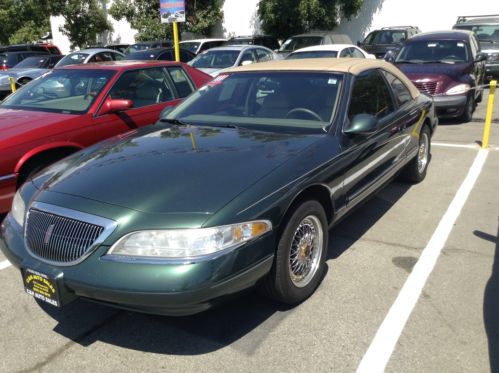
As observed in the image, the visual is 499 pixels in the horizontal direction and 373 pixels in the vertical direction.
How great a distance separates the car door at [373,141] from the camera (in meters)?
3.97

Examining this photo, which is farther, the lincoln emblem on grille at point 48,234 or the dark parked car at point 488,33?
the dark parked car at point 488,33

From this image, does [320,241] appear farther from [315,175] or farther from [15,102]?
[15,102]

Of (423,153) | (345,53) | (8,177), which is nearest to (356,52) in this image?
(345,53)

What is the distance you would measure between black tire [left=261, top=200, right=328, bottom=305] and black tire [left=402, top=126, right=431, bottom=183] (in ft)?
8.74

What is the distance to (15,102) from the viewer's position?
233 inches

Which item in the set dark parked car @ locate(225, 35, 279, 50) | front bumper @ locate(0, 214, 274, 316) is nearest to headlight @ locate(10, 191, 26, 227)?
front bumper @ locate(0, 214, 274, 316)

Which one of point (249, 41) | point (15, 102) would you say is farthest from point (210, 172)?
point (249, 41)

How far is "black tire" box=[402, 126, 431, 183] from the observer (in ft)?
19.4

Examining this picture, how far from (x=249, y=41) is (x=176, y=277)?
55.8ft

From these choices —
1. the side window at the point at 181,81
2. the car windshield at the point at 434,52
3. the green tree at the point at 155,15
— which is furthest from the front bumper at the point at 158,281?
the green tree at the point at 155,15

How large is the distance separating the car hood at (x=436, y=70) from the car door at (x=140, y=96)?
16.0ft

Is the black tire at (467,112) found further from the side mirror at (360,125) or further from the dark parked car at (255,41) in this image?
the dark parked car at (255,41)

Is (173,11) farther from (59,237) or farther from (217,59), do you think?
(59,237)

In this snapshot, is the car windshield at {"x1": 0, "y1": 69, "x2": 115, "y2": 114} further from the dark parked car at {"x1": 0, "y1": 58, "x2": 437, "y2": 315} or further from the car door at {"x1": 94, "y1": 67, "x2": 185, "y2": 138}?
the dark parked car at {"x1": 0, "y1": 58, "x2": 437, "y2": 315}
